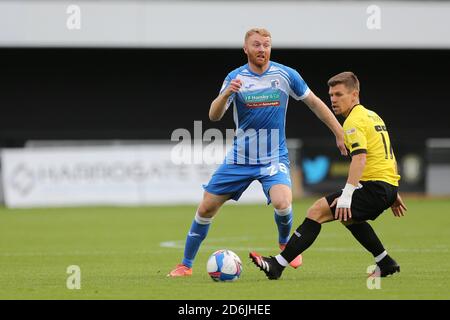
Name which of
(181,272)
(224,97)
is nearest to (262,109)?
(224,97)

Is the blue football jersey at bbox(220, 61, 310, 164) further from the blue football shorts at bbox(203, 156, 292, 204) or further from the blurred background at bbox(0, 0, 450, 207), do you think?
the blurred background at bbox(0, 0, 450, 207)

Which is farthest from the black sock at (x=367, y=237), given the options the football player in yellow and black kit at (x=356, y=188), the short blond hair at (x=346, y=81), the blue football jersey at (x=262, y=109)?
the short blond hair at (x=346, y=81)

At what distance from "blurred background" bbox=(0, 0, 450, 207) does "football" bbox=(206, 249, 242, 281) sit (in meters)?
14.9

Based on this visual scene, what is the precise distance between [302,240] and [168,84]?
23.6 m

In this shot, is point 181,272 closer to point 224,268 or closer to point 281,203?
point 224,268

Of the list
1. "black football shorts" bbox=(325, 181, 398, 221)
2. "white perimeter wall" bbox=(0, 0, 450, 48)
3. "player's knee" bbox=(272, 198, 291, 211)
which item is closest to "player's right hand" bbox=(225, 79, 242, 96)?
"player's knee" bbox=(272, 198, 291, 211)

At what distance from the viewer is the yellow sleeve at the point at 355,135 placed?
27.6 feet

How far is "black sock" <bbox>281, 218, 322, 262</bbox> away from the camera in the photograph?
8695 millimetres

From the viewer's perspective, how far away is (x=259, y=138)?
938cm

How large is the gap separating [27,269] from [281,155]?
3079 millimetres

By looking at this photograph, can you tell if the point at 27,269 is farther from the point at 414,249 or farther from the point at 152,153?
the point at 152,153

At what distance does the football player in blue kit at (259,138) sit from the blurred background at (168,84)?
1434 cm

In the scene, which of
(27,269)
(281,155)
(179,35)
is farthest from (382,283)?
(179,35)
